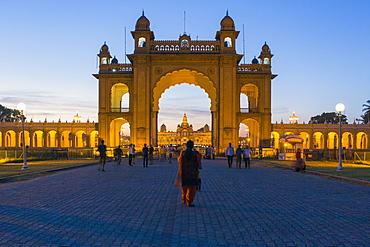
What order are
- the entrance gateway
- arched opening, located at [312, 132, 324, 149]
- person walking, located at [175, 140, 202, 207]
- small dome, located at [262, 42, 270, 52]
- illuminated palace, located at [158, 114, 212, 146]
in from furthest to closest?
illuminated palace, located at [158, 114, 212, 146] < arched opening, located at [312, 132, 324, 149] < small dome, located at [262, 42, 270, 52] < the entrance gateway < person walking, located at [175, 140, 202, 207]

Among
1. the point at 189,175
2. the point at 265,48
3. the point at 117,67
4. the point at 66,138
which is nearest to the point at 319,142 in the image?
the point at 265,48

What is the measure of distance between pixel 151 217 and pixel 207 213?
1.25 meters

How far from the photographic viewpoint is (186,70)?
50.1 metres

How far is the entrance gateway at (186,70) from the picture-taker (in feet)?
159

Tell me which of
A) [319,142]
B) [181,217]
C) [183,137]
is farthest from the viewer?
[183,137]

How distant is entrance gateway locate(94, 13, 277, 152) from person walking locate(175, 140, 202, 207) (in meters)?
37.8

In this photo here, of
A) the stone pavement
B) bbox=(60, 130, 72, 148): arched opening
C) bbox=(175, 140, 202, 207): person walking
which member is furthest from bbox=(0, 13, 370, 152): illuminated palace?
bbox=(175, 140, 202, 207): person walking

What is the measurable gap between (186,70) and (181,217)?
42.4 meters

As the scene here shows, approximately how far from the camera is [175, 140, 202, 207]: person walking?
9961mm

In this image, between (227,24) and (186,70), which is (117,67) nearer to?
(186,70)

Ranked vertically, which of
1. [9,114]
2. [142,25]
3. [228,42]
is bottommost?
[9,114]

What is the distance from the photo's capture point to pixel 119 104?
58.5 meters

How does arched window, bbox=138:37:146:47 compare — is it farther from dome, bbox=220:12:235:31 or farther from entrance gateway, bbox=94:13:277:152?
dome, bbox=220:12:235:31

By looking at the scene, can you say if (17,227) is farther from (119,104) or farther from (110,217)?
(119,104)
